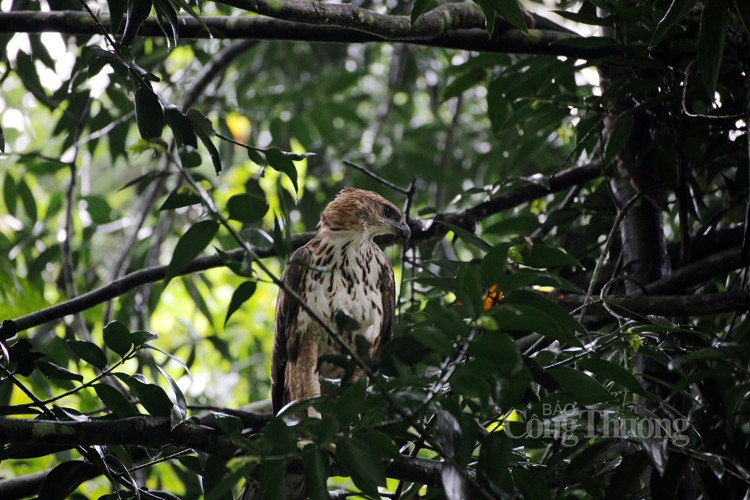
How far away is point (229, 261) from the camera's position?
5.99ft

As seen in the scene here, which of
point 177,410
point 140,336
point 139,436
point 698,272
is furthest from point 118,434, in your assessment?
point 698,272

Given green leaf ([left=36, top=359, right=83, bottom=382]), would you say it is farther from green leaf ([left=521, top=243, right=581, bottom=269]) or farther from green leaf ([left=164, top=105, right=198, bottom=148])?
green leaf ([left=521, top=243, right=581, bottom=269])

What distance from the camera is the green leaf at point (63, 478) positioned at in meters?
2.35

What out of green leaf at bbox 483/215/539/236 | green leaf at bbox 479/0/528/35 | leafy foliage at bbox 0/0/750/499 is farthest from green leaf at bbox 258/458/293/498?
green leaf at bbox 483/215/539/236

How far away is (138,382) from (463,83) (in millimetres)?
2392

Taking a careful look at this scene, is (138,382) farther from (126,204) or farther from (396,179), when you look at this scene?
(126,204)

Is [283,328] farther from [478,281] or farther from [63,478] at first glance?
[478,281]

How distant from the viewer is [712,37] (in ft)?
8.04

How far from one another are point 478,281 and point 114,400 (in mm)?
1178

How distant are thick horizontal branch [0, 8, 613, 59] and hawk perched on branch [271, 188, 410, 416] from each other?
0.96 m

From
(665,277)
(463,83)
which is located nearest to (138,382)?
(665,277)

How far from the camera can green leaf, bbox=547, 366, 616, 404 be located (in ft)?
7.30

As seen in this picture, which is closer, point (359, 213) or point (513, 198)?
point (513, 198)

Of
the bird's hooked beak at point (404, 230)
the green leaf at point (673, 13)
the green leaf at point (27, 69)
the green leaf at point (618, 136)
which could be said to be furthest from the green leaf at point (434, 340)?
the green leaf at point (27, 69)
